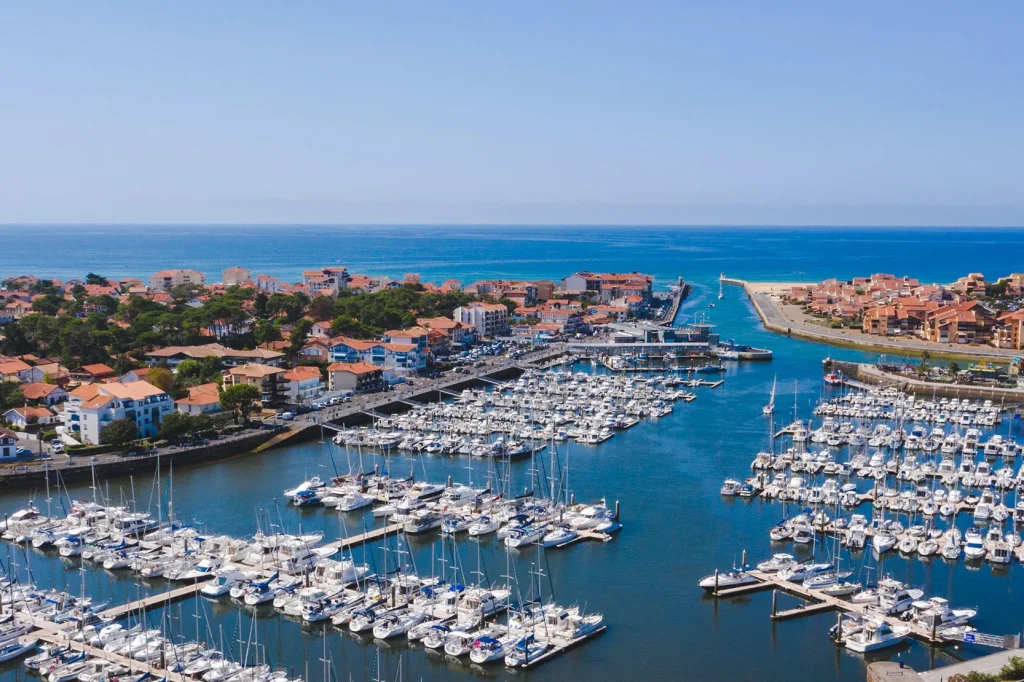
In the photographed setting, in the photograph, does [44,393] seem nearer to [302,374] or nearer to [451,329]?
[302,374]

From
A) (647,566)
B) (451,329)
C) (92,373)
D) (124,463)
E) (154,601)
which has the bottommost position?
(647,566)

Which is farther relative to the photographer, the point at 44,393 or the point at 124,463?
the point at 44,393

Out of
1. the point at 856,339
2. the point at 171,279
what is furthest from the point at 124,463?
the point at 171,279

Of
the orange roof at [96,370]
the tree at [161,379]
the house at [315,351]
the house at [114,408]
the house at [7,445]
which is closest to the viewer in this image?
the house at [7,445]

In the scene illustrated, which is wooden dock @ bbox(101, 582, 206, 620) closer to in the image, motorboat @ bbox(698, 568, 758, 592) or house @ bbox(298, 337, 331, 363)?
motorboat @ bbox(698, 568, 758, 592)

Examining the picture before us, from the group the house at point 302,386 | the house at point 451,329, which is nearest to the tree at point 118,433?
the house at point 302,386

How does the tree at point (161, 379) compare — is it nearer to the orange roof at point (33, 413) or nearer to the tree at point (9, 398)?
the orange roof at point (33, 413)

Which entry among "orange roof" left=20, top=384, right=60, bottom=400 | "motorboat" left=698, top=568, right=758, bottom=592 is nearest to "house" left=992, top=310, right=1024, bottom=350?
"motorboat" left=698, top=568, right=758, bottom=592
